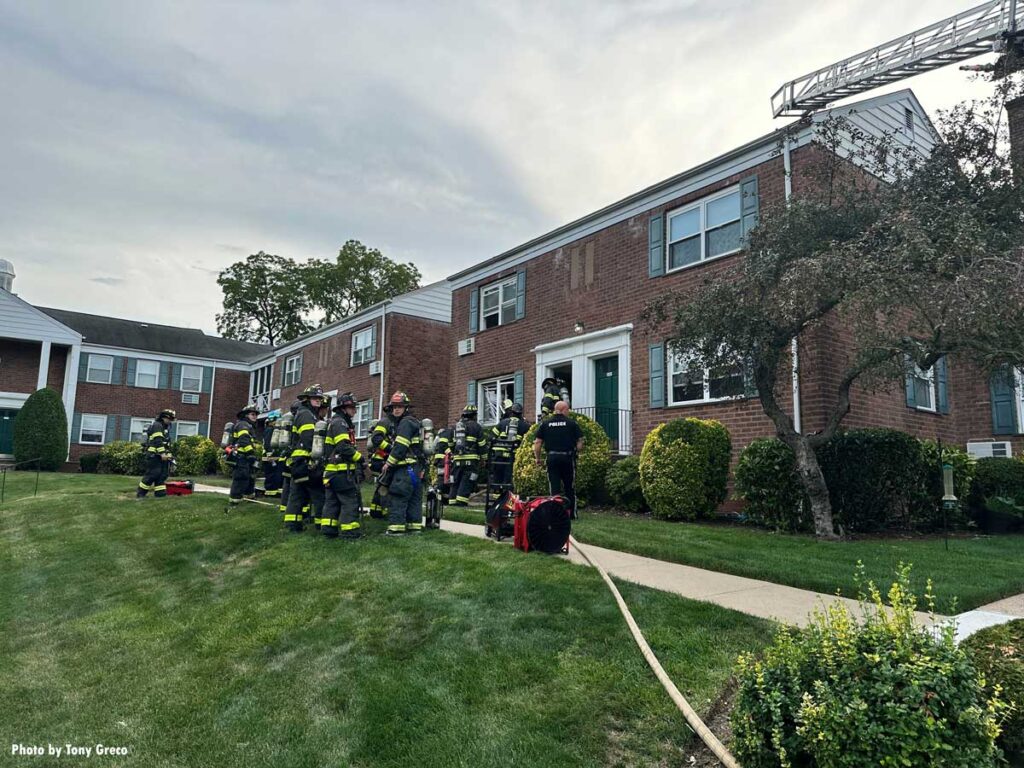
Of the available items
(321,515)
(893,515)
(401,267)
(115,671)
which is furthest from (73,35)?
(401,267)

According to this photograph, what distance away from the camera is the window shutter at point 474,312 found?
20.4 metres

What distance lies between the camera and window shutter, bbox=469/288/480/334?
2036 cm

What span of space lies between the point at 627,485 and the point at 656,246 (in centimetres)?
556

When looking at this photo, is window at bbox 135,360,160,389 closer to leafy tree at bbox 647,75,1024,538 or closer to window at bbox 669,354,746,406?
window at bbox 669,354,746,406

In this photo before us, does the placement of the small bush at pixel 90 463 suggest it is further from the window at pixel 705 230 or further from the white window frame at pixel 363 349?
the window at pixel 705 230

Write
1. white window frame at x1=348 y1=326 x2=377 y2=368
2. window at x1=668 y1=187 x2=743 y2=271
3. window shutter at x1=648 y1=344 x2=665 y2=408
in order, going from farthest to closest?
white window frame at x1=348 y1=326 x2=377 y2=368
window shutter at x1=648 y1=344 x2=665 y2=408
window at x1=668 y1=187 x2=743 y2=271

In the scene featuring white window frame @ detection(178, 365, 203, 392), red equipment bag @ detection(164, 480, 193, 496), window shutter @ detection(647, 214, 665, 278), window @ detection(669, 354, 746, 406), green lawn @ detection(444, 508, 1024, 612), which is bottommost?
green lawn @ detection(444, 508, 1024, 612)

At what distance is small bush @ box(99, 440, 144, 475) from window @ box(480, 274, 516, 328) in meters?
17.3

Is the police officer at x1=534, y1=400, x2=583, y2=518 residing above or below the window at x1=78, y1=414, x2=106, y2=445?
below

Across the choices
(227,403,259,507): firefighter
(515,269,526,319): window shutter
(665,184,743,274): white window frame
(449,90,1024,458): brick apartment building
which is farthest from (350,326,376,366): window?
(665,184,743,274): white window frame

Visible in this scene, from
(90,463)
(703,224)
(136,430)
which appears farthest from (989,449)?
(136,430)

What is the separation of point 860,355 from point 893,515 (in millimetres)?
3517

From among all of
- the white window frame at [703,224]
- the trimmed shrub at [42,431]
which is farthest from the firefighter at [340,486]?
the trimmed shrub at [42,431]

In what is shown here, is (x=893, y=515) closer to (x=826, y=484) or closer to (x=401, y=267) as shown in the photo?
(x=826, y=484)
